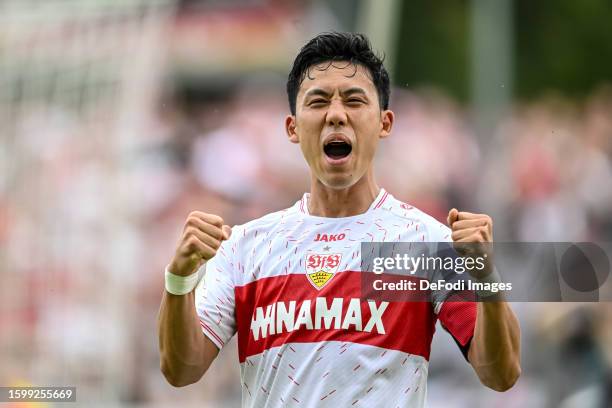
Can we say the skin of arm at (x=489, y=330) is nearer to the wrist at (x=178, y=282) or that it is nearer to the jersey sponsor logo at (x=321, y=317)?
the jersey sponsor logo at (x=321, y=317)

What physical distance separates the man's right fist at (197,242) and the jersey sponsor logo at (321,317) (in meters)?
0.34

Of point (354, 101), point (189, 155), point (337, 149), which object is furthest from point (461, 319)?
point (189, 155)

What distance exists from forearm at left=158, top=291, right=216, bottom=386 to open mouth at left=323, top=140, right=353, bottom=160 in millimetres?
711

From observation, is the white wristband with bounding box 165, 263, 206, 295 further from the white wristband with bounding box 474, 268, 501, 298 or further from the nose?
the white wristband with bounding box 474, 268, 501, 298

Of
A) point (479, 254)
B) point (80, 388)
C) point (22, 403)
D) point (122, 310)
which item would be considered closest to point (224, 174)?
point (122, 310)

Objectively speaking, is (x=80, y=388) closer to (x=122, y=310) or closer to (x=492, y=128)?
(x=122, y=310)

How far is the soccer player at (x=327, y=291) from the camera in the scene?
149 inches

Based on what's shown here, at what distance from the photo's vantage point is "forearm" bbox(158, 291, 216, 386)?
3885 mm

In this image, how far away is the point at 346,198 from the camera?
4.12 metres

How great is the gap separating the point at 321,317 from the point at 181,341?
0.49 meters

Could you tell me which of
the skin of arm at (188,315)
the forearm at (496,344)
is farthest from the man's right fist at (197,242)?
the forearm at (496,344)

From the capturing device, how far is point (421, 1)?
11078mm

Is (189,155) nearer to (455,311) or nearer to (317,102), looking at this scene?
(317,102)

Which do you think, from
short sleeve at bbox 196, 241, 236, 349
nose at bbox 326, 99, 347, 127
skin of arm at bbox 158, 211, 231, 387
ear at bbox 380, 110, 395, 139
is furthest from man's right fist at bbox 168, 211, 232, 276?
ear at bbox 380, 110, 395, 139
